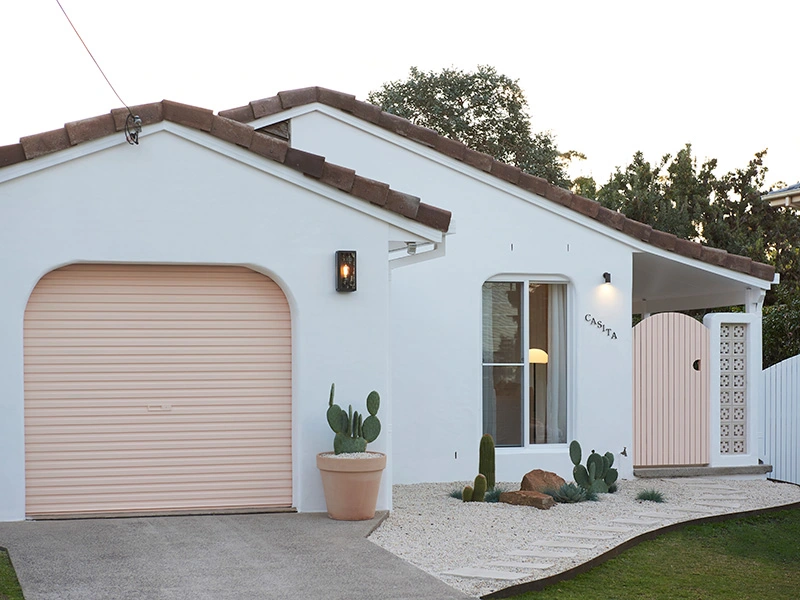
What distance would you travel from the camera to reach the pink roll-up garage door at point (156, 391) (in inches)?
347

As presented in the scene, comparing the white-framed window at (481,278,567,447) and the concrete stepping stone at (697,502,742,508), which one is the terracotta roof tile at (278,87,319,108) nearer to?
the white-framed window at (481,278,567,447)

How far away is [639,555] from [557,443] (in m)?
4.28

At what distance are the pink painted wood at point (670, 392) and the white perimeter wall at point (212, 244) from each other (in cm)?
443

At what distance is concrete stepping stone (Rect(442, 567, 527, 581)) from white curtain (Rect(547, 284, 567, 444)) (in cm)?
551

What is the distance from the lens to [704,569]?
768cm

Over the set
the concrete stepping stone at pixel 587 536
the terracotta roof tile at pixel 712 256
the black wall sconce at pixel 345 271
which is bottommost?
the concrete stepping stone at pixel 587 536

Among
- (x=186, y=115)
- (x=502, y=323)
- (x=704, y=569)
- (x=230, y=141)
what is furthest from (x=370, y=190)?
(x=704, y=569)

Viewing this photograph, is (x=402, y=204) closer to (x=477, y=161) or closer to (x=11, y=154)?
(x=477, y=161)

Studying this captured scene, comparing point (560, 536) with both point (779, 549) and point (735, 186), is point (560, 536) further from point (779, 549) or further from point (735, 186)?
point (735, 186)

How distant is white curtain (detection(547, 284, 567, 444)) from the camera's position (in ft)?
40.3

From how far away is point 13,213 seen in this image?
846cm

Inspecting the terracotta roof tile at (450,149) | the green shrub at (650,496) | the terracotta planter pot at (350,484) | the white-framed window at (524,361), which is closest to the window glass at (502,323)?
the white-framed window at (524,361)

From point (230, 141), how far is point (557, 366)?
18.2 feet

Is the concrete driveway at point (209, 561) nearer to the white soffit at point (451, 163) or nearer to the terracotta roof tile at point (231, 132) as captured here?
the terracotta roof tile at point (231, 132)
